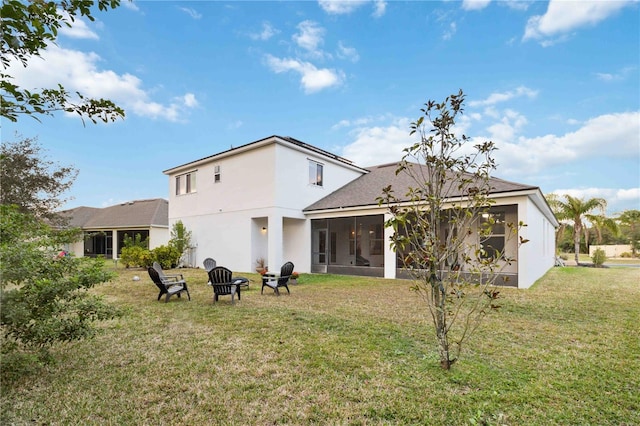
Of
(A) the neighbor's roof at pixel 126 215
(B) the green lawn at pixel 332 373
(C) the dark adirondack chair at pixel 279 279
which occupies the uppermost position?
(A) the neighbor's roof at pixel 126 215

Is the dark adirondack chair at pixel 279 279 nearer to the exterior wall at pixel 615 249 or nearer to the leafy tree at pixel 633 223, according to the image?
the exterior wall at pixel 615 249

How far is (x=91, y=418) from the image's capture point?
119 inches

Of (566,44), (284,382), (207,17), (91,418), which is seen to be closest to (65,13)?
(91,418)

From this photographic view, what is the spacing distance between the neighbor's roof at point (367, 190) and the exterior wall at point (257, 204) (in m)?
0.71

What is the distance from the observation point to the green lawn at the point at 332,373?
123 inches

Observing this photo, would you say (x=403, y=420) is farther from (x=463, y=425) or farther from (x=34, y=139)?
(x=34, y=139)

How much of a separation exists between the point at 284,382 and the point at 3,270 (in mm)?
3035

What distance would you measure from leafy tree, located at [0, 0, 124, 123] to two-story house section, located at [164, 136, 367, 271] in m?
12.5

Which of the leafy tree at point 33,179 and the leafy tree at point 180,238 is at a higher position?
the leafy tree at point 33,179

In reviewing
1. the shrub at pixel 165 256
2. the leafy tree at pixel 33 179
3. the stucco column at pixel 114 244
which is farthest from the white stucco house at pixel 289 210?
the stucco column at pixel 114 244

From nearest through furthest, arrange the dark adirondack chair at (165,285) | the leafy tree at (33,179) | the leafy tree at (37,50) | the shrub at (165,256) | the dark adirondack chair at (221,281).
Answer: the leafy tree at (37,50), the dark adirondack chair at (221,281), the dark adirondack chair at (165,285), the shrub at (165,256), the leafy tree at (33,179)

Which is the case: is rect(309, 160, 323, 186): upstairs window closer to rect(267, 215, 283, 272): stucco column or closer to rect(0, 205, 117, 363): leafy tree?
rect(267, 215, 283, 272): stucco column

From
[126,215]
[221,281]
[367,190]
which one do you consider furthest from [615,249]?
[126,215]

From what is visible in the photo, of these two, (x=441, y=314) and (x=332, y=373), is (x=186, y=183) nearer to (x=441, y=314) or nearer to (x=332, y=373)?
(x=332, y=373)
